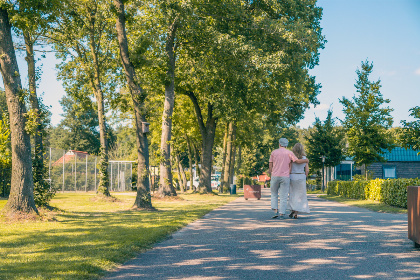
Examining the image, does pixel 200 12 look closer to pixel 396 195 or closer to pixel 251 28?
pixel 251 28

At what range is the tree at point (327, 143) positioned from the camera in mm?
42594

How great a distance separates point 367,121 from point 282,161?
773 inches

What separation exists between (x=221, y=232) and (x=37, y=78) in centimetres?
832

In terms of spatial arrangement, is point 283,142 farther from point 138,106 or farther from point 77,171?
point 77,171

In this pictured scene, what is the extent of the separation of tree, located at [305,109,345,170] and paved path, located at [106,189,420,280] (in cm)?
3336

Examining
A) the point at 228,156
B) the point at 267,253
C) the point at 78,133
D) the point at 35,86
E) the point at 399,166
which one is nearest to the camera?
the point at 267,253

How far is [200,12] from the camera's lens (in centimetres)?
2233

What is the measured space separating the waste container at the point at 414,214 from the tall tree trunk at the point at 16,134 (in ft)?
29.3

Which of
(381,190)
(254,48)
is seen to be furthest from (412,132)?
(254,48)

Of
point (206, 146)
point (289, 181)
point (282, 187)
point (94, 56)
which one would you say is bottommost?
point (282, 187)

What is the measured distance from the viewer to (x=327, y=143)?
42.8 metres

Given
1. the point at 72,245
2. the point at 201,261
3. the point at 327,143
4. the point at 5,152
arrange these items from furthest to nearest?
the point at 327,143 < the point at 5,152 < the point at 72,245 < the point at 201,261

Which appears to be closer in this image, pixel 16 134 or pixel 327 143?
pixel 16 134

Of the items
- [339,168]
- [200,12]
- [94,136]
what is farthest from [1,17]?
[94,136]
